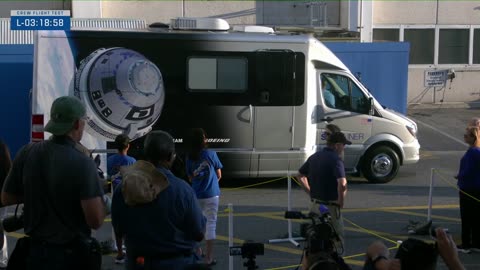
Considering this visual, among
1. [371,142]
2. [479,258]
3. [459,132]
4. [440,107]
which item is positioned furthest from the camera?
[440,107]

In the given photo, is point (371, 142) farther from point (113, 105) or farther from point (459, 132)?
point (459, 132)

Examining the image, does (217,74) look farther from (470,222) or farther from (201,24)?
(470,222)

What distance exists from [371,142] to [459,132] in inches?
340

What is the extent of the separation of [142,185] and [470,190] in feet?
17.7

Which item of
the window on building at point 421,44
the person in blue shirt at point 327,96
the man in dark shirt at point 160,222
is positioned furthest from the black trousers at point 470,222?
the window on building at point 421,44

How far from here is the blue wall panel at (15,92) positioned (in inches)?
548

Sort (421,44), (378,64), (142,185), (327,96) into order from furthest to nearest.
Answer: (421,44) < (378,64) < (327,96) < (142,185)

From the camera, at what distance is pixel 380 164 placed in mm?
13625

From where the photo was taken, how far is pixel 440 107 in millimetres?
26594

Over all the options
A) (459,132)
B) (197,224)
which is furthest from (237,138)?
(459,132)

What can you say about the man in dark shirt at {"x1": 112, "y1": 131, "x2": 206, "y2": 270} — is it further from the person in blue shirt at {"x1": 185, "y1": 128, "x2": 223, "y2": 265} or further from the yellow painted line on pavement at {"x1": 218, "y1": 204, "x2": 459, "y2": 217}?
the yellow painted line on pavement at {"x1": 218, "y1": 204, "x2": 459, "y2": 217}

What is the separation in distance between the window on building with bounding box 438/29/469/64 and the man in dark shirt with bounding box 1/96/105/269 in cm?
2486

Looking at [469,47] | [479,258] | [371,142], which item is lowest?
[479,258]

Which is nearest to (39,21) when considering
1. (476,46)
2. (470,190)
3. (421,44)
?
(470,190)
